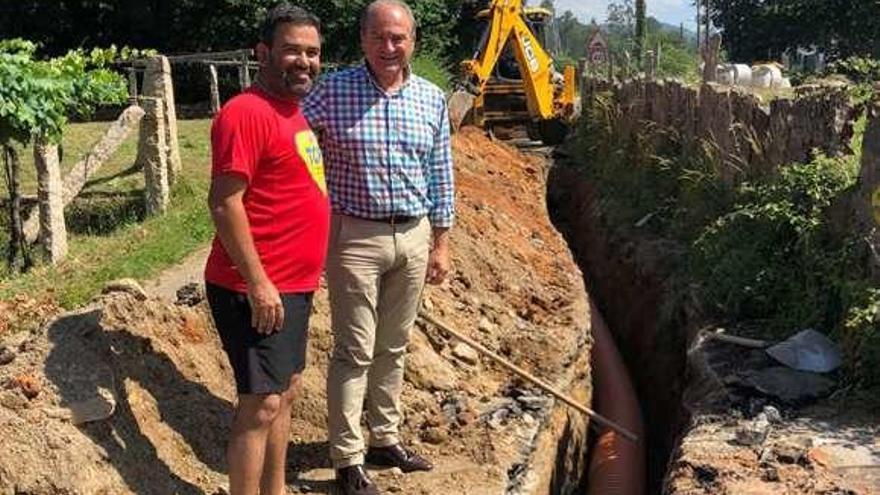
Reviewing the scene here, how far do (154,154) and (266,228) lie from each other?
6.48 meters

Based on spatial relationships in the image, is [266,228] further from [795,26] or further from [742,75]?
[795,26]

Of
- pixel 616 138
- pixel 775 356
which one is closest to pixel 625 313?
pixel 775 356

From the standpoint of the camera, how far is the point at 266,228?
328 centimetres

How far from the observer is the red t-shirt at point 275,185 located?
3.13 m

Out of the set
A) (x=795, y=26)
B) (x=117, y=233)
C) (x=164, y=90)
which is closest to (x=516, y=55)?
(x=164, y=90)

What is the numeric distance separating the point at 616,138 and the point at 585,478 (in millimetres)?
7355

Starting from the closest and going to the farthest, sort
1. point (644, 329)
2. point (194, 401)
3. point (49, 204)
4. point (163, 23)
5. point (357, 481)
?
point (357, 481), point (194, 401), point (49, 204), point (644, 329), point (163, 23)

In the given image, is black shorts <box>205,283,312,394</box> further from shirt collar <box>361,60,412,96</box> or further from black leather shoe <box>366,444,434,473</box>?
black leather shoe <box>366,444,434,473</box>

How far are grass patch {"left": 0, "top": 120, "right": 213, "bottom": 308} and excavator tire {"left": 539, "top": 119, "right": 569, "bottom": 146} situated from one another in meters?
5.65

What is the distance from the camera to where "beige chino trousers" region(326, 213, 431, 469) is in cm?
396

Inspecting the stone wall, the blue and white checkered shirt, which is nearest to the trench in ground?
the stone wall

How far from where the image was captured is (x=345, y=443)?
4.10m

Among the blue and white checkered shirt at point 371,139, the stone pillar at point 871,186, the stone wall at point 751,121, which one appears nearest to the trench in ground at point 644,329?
the stone wall at point 751,121

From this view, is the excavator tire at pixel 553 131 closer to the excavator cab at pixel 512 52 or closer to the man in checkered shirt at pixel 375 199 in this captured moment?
the excavator cab at pixel 512 52
